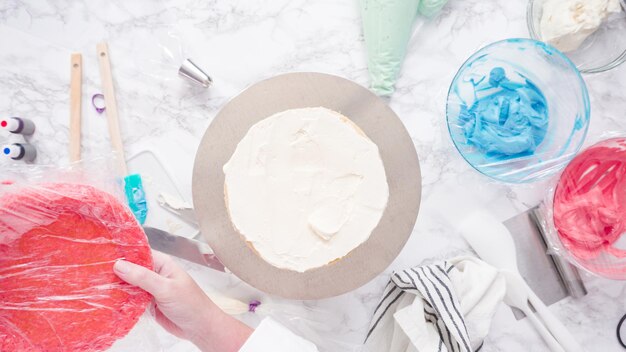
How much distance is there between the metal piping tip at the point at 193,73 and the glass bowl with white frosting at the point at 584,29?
2.06ft

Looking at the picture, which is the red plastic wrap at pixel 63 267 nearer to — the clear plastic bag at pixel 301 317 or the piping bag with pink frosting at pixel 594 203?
Result: the clear plastic bag at pixel 301 317

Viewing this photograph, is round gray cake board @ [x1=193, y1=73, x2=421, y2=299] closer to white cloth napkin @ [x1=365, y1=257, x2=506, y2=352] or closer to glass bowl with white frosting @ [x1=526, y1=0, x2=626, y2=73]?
white cloth napkin @ [x1=365, y1=257, x2=506, y2=352]

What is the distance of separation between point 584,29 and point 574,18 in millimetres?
26

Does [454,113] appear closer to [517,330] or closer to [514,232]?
[514,232]

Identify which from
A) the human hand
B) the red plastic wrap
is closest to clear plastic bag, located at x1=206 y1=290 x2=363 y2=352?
the human hand

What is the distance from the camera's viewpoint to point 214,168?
76 cm

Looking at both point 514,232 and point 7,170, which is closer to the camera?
point 7,170

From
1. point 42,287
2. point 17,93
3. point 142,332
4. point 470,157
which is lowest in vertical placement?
point 142,332

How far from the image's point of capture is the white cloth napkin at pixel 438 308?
73 cm

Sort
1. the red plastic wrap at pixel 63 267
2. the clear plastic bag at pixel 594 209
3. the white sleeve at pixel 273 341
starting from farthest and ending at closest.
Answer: the clear plastic bag at pixel 594 209 < the white sleeve at pixel 273 341 < the red plastic wrap at pixel 63 267

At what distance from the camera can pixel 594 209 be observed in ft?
2.60

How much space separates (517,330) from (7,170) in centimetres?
90

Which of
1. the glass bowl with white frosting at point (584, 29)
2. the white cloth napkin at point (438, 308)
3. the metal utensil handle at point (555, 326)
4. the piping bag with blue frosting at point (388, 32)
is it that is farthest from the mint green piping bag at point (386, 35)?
the metal utensil handle at point (555, 326)

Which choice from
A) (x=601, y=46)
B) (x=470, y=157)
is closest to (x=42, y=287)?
(x=470, y=157)
